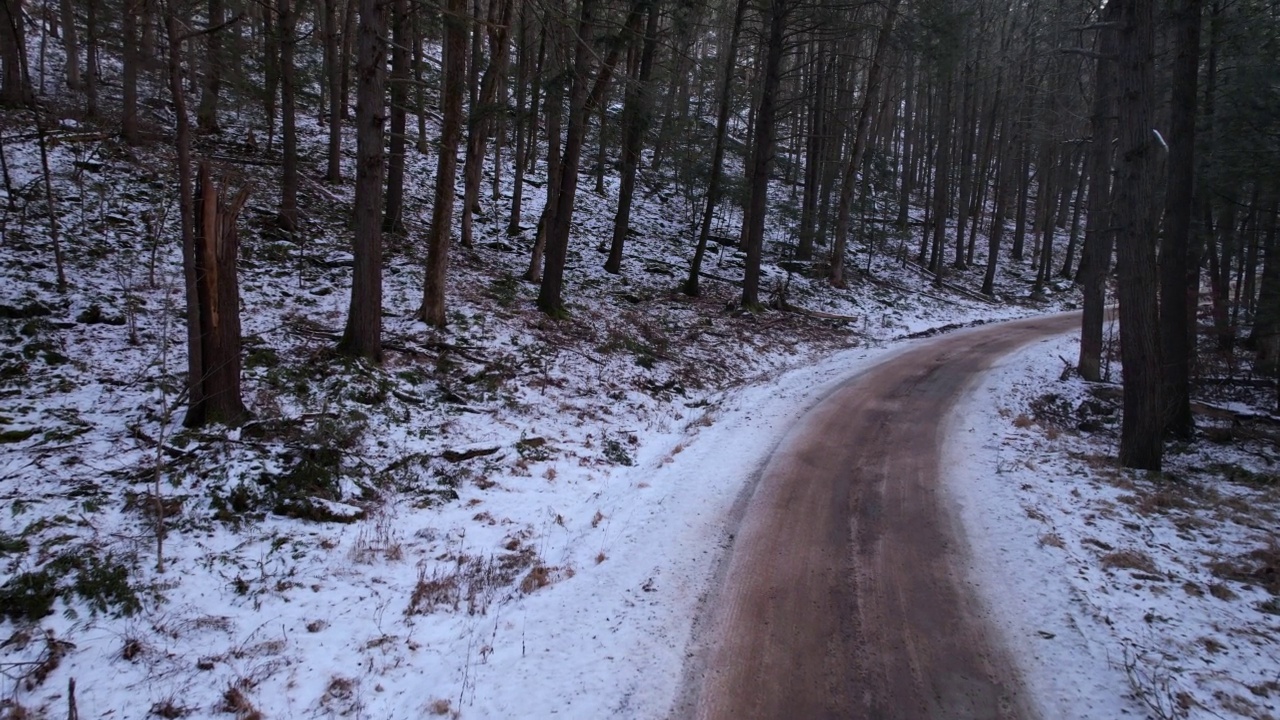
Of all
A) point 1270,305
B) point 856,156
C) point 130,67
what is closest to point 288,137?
point 130,67

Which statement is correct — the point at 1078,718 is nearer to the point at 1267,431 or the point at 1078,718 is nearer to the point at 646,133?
the point at 1267,431

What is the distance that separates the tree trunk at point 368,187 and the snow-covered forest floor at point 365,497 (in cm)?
55

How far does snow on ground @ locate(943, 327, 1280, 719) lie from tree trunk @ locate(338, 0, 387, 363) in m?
8.20

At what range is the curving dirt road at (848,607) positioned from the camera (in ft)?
13.5

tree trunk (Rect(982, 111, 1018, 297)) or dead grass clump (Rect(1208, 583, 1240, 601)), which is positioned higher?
tree trunk (Rect(982, 111, 1018, 297))

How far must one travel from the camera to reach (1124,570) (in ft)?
18.3

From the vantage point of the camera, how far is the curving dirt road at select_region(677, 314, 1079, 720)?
4.12 meters

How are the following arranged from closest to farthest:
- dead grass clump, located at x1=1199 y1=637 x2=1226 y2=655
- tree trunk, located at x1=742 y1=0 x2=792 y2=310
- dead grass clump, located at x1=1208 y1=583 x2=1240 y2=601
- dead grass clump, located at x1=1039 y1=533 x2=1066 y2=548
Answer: dead grass clump, located at x1=1199 y1=637 x2=1226 y2=655
dead grass clump, located at x1=1208 y1=583 x2=1240 y2=601
dead grass clump, located at x1=1039 y1=533 x2=1066 y2=548
tree trunk, located at x1=742 y1=0 x2=792 y2=310

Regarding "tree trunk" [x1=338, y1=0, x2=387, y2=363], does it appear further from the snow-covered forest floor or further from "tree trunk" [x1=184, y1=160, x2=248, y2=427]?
"tree trunk" [x1=184, y1=160, x2=248, y2=427]

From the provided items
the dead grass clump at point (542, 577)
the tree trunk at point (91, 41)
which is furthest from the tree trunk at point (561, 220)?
the dead grass clump at point (542, 577)

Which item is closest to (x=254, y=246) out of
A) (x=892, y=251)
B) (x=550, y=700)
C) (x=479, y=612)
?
(x=479, y=612)

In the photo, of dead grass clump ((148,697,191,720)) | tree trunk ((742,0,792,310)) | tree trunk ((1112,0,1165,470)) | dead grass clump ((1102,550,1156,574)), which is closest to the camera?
dead grass clump ((148,697,191,720))

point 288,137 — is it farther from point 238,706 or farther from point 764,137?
point 238,706

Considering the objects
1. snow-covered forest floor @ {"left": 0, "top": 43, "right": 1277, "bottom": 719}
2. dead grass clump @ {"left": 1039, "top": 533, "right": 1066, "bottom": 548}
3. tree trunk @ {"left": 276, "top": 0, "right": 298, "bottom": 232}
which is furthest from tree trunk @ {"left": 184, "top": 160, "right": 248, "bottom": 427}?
dead grass clump @ {"left": 1039, "top": 533, "right": 1066, "bottom": 548}
